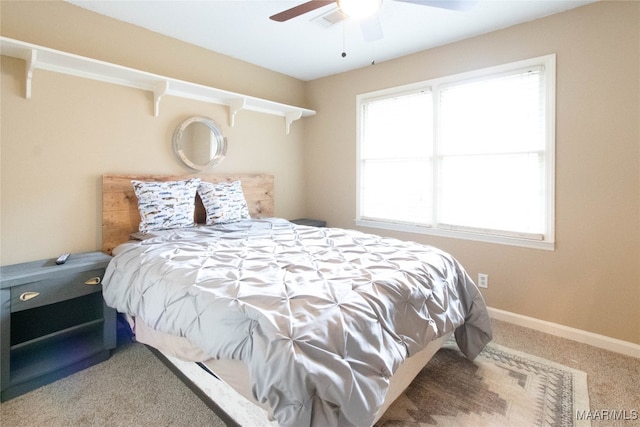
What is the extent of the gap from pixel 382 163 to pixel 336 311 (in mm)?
2595

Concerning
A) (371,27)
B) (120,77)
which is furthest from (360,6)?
(120,77)

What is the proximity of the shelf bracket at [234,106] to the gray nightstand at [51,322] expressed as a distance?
1.80 m

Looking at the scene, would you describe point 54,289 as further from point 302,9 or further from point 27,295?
point 302,9

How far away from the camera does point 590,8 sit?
7.50ft

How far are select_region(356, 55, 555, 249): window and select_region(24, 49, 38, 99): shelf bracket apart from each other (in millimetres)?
2797

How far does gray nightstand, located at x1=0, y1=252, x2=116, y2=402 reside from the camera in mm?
1764

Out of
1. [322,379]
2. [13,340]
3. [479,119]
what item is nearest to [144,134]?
[13,340]

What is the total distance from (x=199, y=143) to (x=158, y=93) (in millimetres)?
556

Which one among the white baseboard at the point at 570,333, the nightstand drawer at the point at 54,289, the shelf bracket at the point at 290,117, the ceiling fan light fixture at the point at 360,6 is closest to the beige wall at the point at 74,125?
the nightstand drawer at the point at 54,289

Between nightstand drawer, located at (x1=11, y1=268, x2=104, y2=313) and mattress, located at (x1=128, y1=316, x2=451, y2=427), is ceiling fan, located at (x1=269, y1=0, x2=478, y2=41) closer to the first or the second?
mattress, located at (x1=128, y1=316, x2=451, y2=427)

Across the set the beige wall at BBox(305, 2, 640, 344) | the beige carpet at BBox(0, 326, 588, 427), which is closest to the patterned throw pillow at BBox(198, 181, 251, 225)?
the beige carpet at BBox(0, 326, 588, 427)

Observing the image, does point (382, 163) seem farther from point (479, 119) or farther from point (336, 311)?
point (336, 311)

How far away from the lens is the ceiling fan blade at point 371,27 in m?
1.98

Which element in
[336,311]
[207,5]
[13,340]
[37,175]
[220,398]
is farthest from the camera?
[207,5]
